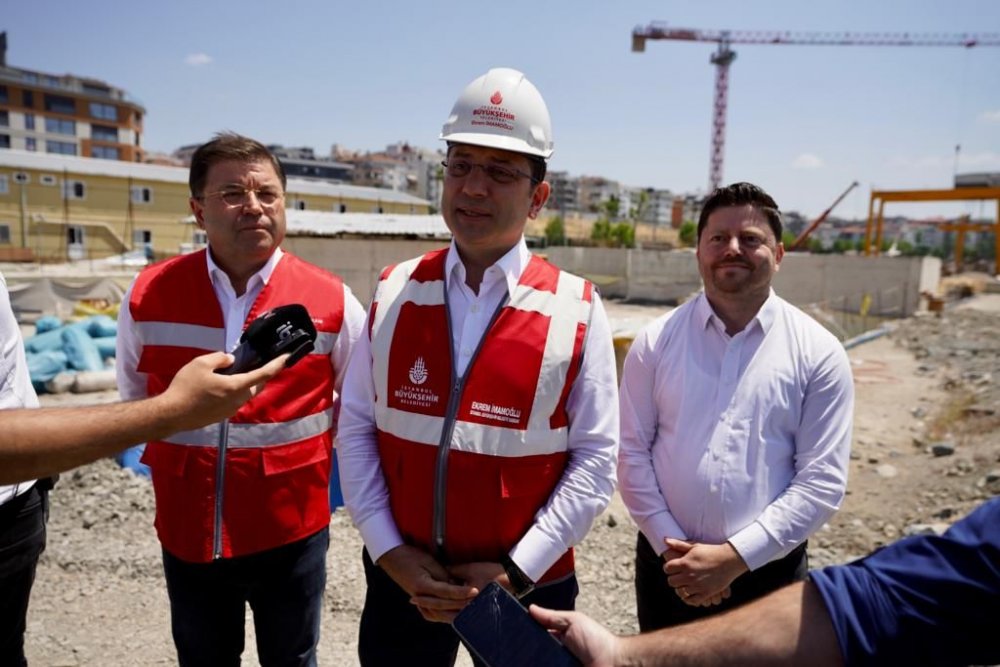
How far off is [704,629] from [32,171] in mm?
46886

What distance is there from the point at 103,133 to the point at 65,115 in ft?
12.6

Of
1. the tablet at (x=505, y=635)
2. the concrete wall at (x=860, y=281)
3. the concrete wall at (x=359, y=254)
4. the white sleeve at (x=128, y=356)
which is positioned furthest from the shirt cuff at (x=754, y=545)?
the concrete wall at (x=860, y=281)

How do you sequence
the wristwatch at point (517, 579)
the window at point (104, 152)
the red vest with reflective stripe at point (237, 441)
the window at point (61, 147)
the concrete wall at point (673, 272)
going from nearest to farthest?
the wristwatch at point (517, 579) < the red vest with reflective stripe at point (237, 441) < the concrete wall at point (673, 272) < the window at point (61, 147) < the window at point (104, 152)

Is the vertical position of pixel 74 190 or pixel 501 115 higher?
pixel 74 190

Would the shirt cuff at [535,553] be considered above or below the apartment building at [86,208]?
below

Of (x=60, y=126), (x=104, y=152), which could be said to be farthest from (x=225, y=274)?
Answer: (x=104, y=152)

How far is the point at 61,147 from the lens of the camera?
66.3m

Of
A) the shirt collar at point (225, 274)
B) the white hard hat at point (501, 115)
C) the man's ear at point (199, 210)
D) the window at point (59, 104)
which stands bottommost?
the shirt collar at point (225, 274)

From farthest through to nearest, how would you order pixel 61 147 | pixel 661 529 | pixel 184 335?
1. pixel 61 147
2. pixel 184 335
3. pixel 661 529

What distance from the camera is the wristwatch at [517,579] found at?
1.94m

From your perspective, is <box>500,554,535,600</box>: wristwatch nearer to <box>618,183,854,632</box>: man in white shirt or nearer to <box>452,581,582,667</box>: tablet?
<box>452,581,582,667</box>: tablet

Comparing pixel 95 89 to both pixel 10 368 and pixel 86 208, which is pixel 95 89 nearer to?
pixel 86 208

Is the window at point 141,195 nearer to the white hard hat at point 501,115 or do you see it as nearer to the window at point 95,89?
the window at point 95,89

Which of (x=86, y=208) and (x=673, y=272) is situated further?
(x=86, y=208)
